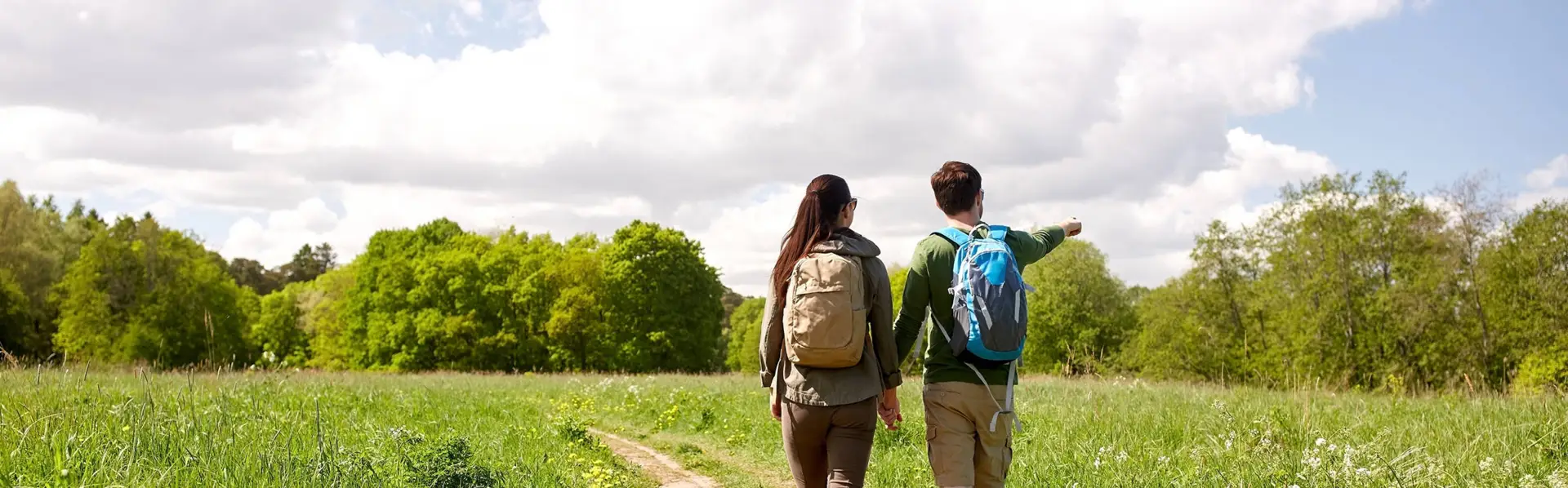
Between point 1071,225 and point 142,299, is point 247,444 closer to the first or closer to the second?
point 1071,225

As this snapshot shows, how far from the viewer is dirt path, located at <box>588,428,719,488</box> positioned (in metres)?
8.34

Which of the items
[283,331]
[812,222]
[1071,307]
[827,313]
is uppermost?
[1071,307]

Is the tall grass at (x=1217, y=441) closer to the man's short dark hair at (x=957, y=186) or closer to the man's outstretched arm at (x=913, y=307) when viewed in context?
the man's outstretched arm at (x=913, y=307)

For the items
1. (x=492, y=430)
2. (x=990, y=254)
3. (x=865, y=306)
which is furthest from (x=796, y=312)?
(x=492, y=430)

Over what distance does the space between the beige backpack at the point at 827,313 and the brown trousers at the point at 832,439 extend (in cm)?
22

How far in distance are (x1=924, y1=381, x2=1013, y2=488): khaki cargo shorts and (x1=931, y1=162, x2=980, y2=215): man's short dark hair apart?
0.85 metres

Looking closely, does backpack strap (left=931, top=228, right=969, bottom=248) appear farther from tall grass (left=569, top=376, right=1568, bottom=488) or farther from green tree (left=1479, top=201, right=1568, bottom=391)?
green tree (left=1479, top=201, right=1568, bottom=391)

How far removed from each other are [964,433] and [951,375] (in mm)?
273

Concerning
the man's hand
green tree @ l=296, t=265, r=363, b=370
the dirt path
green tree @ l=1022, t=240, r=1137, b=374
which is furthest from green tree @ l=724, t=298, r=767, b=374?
the man's hand

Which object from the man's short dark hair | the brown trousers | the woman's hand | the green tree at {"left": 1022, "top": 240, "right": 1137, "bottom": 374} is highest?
the green tree at {"left": 1022, "top": 240, "right": 1137, "bottom": 374}

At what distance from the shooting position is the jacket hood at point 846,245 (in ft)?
14.1

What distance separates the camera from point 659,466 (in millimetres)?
9305

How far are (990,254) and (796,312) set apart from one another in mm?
932

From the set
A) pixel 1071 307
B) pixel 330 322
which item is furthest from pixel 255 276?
pixel 1071 307
